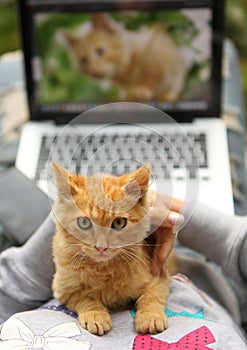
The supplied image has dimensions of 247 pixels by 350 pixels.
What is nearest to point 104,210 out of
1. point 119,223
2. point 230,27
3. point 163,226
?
point 119,223

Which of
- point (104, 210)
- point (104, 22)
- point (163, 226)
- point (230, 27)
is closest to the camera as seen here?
point (104, 210)

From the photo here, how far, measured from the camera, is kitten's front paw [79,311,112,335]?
0.76 meters

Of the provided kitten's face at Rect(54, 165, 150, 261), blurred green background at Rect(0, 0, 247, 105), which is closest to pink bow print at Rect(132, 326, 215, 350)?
kitten's face at Rect(54, 165, 150, 261)

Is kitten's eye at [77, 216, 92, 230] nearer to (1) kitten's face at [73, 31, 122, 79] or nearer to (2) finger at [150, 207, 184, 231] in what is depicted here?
(2) finger at [150, 207, 184, 231]

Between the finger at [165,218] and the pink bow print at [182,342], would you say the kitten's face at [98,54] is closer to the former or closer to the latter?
the finger at [165,218]

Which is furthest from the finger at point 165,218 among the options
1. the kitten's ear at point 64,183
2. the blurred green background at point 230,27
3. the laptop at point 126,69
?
the blurred green background at point 230,27

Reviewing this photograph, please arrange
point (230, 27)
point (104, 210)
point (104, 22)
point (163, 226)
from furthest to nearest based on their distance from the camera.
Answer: point (230, 27), point (104, 22), point (163, 226), point (104, 210)

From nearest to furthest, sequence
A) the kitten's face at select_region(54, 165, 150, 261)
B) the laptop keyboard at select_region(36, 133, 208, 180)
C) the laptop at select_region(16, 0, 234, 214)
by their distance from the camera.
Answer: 1. the kitten's face at select_region(54, 165, 150, 261)
2. the laptop keyboard at select_region(36, 133, 208, 180)
3. the laptop at select_region(16, 0, 234, 214)

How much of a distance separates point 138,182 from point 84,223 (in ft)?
0.25

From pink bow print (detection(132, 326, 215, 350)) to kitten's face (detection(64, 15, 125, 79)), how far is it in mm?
629

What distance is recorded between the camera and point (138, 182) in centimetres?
71

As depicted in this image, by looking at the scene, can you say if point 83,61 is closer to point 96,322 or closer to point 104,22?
point 104,22

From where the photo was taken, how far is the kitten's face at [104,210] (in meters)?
0.70

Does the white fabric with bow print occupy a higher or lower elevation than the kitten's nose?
lower
